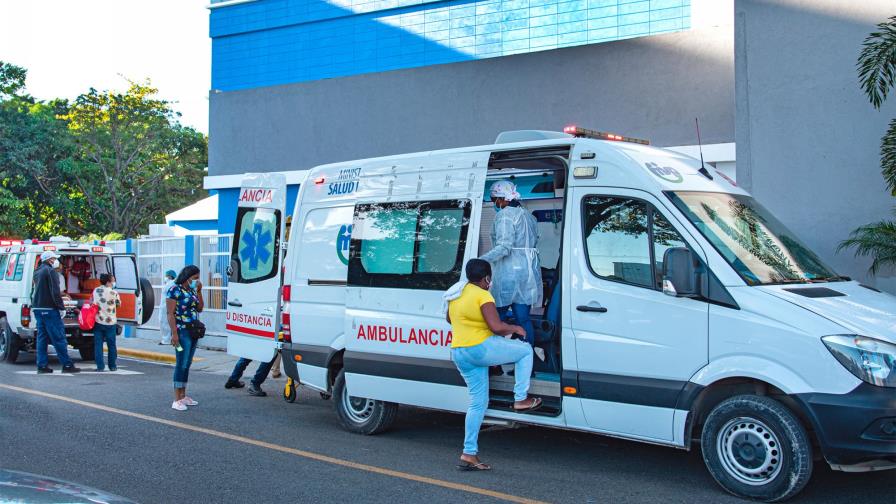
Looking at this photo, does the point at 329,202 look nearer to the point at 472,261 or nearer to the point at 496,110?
the point at 472,261

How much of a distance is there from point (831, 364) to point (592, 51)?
12254 millimetres

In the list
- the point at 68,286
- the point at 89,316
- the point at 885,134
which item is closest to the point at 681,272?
the point at 885,134

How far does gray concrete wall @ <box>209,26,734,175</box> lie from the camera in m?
16.0

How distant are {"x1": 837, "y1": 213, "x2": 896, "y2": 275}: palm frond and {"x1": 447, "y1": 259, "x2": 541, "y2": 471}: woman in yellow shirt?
534cm

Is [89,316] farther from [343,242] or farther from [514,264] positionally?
[514,264]

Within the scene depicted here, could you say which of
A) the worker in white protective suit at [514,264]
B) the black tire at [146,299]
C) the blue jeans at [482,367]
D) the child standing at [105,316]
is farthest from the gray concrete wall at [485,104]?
the blue jeans at [482,367]

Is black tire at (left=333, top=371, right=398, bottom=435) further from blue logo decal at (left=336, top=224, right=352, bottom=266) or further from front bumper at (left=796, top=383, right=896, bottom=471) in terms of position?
front bumper at (left=796, top=383, right=896, bottom=471)

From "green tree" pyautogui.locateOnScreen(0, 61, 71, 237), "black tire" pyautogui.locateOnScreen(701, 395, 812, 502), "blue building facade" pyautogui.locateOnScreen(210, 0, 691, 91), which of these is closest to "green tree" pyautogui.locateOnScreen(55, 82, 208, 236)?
"green tree" pyautogui.locateOnScreen(0, 61, 71, 237)

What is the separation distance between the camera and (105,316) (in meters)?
13.6

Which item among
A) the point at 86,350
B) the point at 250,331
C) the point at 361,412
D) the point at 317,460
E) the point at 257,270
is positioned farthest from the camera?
the point at 86,350

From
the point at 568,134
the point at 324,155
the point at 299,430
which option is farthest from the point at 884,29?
the point at 324,155

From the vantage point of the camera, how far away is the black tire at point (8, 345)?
49.4ft

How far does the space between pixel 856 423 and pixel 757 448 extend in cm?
68

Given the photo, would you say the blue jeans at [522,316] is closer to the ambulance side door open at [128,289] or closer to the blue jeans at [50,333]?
the blue jeans at [50,333]
